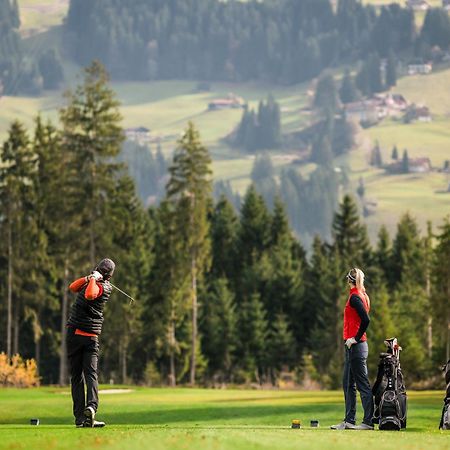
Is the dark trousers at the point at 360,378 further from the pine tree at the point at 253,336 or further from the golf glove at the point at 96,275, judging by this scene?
the pine tree at the point at 253,336

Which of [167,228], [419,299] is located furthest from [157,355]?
[419,299]

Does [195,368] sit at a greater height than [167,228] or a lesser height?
lesser

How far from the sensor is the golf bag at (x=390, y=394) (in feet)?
80.0

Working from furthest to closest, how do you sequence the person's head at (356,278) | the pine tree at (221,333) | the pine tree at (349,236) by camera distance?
1. the pine tree at (349,236)
2. the pine tree at (221,333)
3. the person's head at (356,278)

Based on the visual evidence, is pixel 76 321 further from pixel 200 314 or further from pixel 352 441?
pixel 200 314

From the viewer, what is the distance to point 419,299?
300 feet

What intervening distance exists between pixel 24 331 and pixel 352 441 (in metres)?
77.9

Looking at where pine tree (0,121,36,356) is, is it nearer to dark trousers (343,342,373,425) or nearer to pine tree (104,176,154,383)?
pine tree (104,176,154,383)

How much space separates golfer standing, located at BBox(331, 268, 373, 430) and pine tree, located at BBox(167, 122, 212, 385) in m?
62.5

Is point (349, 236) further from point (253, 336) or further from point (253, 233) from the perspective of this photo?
point (253, 336)

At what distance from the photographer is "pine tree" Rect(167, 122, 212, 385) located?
88.1 meters

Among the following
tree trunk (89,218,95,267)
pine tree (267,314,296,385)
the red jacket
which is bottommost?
pine tree (267,314,296,385)

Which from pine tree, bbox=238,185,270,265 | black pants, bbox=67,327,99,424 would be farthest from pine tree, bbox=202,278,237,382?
black pants, bbox=67,327,99,424

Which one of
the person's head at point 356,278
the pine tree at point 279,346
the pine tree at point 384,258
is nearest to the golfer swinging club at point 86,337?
Answer: the person's head at point 356,278
